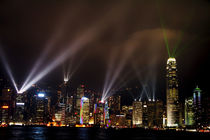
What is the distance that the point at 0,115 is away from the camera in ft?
656

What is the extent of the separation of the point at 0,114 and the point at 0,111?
2.50 m

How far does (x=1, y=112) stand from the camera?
200 meters

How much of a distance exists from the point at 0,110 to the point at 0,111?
93cm

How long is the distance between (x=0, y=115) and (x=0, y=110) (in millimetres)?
3904

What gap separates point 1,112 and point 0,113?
1.00m

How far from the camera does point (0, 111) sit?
652ft

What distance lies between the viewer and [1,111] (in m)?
200

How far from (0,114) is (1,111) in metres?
2.34

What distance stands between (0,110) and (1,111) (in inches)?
41.4

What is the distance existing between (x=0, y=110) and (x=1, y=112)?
1.79 metres

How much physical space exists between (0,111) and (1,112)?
5.21 ft

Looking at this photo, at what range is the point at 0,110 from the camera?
654ft
